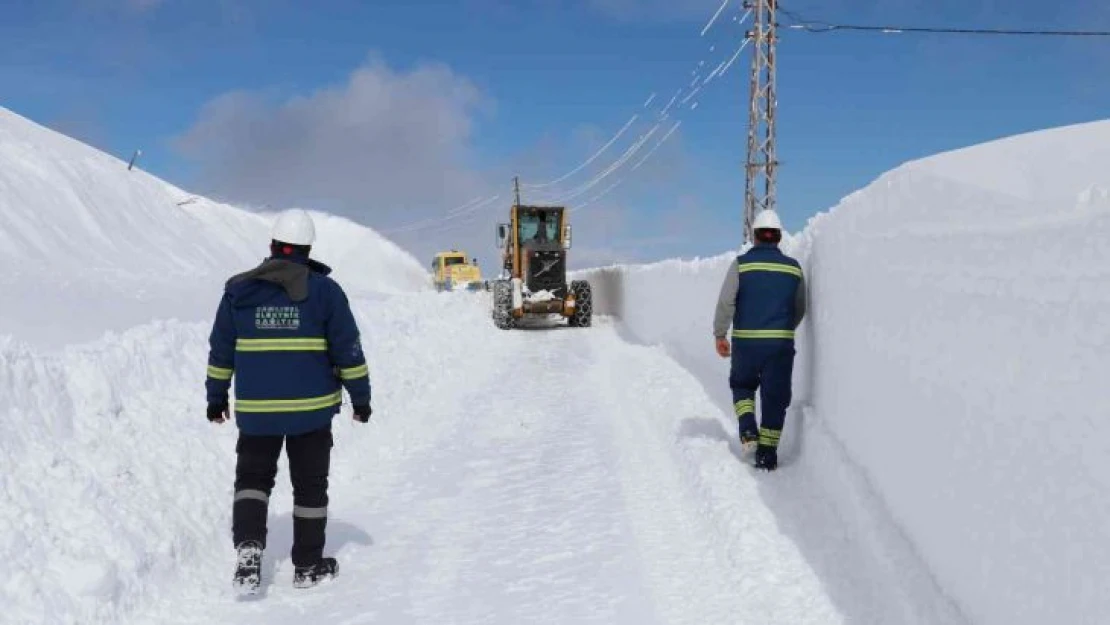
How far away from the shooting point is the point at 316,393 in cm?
413

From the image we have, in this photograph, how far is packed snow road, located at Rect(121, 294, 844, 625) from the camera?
382 cm

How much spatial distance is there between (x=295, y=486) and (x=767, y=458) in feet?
11.1

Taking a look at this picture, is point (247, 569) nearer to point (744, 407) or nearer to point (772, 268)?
point (744, 407)

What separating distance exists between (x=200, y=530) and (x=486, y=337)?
13.4 meters

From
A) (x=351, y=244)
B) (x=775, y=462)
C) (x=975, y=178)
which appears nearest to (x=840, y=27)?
(x=775, y=462)

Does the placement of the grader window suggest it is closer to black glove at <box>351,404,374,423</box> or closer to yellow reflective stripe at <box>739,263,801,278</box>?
yellow reflective stripe at <box>739,263,801,278</box>

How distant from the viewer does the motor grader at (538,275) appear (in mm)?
20672

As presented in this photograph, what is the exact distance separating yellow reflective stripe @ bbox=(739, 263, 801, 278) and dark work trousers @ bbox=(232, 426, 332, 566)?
11.0 feet

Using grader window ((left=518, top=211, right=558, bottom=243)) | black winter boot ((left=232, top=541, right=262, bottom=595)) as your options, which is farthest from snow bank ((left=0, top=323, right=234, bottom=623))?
grader window ((left=518, top=211, right=558, bottom=243))

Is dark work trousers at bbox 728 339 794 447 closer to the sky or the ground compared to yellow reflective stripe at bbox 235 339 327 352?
closer to the ground

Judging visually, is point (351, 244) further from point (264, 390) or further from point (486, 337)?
point (264, 390)

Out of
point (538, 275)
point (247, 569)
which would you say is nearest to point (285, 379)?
point (247, 569)

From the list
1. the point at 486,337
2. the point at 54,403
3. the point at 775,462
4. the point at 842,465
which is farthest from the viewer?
the point at 486,337

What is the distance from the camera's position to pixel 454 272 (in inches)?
1607
